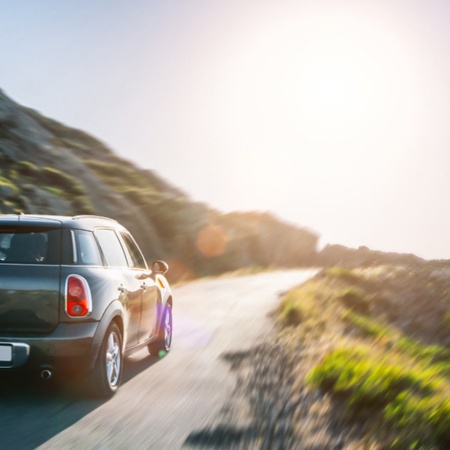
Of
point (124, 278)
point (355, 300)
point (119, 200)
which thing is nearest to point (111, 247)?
point (124, 278)

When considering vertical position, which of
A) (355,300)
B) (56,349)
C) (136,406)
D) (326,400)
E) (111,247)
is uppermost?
(111,247)

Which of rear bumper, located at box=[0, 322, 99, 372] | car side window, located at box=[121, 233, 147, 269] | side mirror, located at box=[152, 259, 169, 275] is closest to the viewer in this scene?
rear bumper, located at box=[0, 322, 99, 372]

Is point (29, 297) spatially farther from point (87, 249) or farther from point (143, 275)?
point (143, 275)

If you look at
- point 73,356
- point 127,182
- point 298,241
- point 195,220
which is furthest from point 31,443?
point 298,241

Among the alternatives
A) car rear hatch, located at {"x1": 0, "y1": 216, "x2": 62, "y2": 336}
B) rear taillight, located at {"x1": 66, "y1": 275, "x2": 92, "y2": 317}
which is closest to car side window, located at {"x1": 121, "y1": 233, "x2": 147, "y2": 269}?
rear taillight, located at {"x1": 66, "y1": 275, "x2": 92, "y2": 317}

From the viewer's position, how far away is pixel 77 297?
21.4 ft

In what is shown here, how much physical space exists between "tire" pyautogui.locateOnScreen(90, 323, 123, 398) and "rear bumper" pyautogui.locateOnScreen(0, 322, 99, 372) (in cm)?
22

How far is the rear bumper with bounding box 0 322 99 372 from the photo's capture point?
6250 mm

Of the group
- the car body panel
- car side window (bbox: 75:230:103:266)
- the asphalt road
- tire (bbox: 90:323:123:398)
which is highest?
car side window (bbox: 75:230:103:266)

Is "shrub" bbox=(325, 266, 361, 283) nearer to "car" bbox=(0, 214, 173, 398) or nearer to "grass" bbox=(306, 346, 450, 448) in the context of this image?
"grass" bbox=(306, 346, 450, 448)

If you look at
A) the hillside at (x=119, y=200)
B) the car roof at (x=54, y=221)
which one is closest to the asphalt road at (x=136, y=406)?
the car roof at (x=54, y=221)

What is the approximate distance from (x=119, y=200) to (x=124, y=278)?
29501 millimetres

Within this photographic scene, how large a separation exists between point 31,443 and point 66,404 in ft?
4.27

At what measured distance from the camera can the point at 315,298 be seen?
18.4 metres
